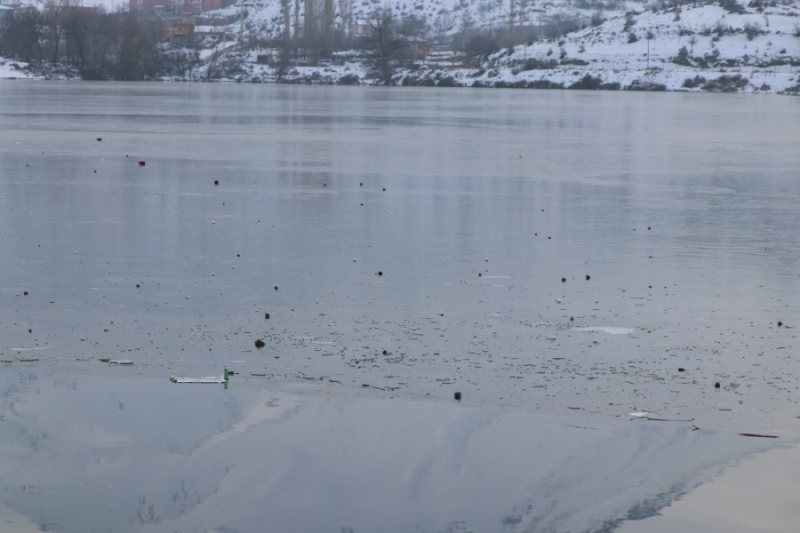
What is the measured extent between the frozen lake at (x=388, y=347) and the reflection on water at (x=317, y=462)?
1 centimetres

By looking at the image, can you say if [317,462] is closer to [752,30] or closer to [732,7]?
[752,30]

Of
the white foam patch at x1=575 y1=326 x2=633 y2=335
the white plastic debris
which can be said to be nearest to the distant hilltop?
the white foam patch at x1=575 y1=326 x2=633 y2=335

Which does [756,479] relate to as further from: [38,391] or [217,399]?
[38,391]

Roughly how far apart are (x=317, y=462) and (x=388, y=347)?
170cm

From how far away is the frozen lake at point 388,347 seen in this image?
159 inches

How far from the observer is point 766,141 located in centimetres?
2228

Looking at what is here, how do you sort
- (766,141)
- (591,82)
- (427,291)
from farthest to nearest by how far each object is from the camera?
(591,82), (766,141), (427,291)

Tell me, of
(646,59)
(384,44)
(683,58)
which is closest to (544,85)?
(646,59)

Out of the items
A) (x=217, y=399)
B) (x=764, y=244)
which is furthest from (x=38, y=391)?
(x=764, y=244)

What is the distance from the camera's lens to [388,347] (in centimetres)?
594

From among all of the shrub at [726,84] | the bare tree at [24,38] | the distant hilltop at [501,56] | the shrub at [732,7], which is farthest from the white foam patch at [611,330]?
the shrub at [732,7]

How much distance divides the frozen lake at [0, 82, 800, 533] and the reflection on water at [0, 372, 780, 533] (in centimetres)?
1

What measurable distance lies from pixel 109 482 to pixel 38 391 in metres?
1.14

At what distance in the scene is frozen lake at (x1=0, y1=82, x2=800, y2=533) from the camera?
4051 mm
